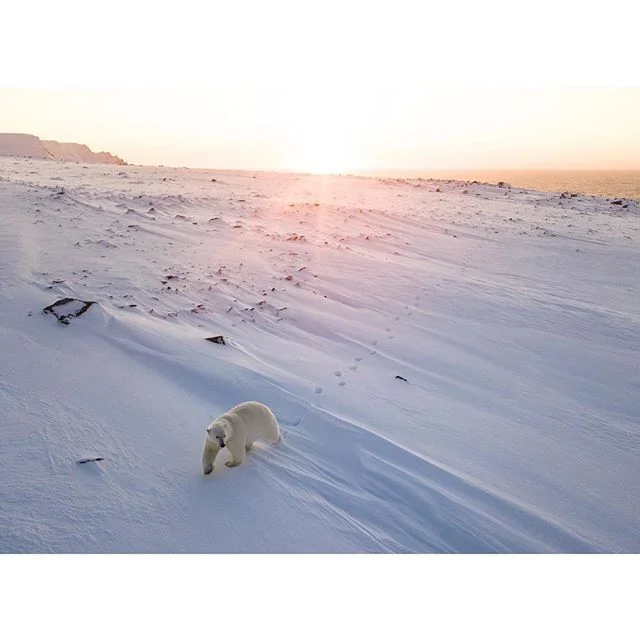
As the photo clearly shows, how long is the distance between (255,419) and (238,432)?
144 mm

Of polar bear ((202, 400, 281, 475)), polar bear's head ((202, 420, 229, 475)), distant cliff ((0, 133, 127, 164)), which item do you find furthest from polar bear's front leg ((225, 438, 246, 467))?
distant cliff ((0, 133, 127, 164))

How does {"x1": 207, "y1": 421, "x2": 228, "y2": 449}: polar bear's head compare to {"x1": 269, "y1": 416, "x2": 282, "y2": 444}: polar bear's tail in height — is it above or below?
above

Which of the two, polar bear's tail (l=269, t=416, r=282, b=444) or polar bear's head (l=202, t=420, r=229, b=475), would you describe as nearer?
polar bear's head (l=202, t=420, r=229, b=475)

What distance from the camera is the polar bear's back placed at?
2.68m

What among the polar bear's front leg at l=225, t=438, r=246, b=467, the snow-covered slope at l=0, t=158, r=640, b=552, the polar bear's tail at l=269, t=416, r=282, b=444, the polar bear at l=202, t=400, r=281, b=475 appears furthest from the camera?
the polar bear's tail at l=269, t=416, r=282, b=444

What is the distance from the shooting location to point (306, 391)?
3.71m

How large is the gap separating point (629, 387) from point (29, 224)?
24.7 ft

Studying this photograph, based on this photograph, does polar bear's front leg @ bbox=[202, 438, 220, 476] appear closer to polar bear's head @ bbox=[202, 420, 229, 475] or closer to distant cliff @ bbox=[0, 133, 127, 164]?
polar bear's head @ bbox=[202, 420, 229, 475]

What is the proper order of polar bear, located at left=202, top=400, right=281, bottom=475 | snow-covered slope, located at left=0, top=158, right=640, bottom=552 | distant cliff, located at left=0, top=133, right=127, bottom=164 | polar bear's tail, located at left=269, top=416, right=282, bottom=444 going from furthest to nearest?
distant cliff, located at left=0, top=133, right=127, bottom=164
polar bear's tail, located at left=269, top=416, right=282, bottom=444
polar bear, located at left=202, top=400, right=281, bottom=475
snow-covered slope, located at left=0, top=158, right=640, bottom=552

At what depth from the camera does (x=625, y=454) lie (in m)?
3.46

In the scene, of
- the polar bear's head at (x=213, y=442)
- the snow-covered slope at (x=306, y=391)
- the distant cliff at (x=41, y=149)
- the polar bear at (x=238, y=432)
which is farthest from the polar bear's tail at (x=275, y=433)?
the distant cliff at (x=41, y=149)

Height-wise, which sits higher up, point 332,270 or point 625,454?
point 332,270
